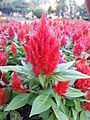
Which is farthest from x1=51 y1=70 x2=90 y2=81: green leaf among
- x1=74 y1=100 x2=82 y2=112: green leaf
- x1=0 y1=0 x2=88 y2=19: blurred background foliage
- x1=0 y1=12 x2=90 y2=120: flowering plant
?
x1=0 y1=0 x2=88 y2=19: blurred background foliage

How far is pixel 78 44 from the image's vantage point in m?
1.79

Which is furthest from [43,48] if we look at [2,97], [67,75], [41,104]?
[2,97]

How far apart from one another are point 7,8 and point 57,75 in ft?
99.7

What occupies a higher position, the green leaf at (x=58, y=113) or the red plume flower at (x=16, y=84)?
the red plume flower at (x=16, y=84)

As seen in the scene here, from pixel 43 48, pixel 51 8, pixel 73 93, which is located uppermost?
pixel 43 48

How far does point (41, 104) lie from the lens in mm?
1203

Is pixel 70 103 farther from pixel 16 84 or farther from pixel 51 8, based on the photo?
pixel 51 8

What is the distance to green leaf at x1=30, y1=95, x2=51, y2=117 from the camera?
1166 mm

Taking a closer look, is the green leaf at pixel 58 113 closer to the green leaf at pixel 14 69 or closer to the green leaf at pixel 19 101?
the green leaf at pixel 19 101

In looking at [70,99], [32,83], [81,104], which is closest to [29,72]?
[32,83]

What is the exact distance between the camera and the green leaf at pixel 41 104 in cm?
117

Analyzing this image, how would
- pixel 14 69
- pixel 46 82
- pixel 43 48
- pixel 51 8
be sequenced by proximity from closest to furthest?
pixel 43 48 → pixel 14 69 → pixel 46 82 → pixel 51 8

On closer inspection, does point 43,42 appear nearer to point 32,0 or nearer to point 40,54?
point 40,54

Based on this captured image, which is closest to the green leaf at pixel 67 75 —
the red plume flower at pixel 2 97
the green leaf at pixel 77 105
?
the green leaf at pixel 77 105
